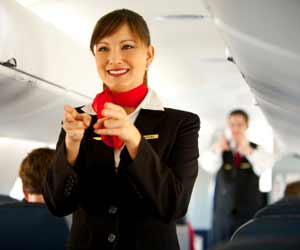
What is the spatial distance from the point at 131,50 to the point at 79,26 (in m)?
3.89

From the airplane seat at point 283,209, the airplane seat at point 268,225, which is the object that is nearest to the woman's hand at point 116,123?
the airplane seat at point 268,225

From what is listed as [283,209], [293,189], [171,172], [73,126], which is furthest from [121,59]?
[293,189]

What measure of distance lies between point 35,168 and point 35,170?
0.8 inches

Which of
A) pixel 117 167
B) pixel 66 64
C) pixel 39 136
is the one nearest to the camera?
pixel 117 167

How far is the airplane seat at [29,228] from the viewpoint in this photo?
2375mm

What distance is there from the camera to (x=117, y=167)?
1840mm

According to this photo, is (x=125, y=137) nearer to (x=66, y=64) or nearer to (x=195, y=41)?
(x=66, y=64)

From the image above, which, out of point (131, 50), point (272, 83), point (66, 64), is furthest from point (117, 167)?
point (66, 64)

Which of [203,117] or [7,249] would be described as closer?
[7,249]

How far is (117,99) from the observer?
6.12 feet

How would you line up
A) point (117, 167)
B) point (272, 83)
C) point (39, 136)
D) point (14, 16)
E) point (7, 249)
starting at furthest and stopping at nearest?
point (39, 136)
point (272, 83)
point (14, 16)
point (7, 249)
point (117, 167)

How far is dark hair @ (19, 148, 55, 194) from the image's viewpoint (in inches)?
144

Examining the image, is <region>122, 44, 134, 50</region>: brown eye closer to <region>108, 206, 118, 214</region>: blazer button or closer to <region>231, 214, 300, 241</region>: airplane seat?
<region>108, 206, 118, 214</region>: blazer button

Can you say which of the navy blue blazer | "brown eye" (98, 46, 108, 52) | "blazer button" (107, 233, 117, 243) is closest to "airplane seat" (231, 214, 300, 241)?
the navy blue blazer
